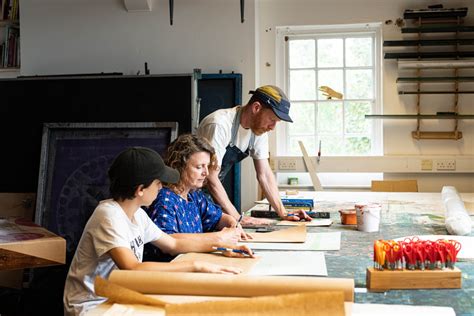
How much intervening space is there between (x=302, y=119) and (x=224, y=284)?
4.46 metres

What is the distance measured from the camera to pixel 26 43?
18.8 ft

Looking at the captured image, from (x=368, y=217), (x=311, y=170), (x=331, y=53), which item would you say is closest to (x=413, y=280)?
(x=368, y=217)

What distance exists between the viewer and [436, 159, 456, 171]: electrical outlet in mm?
5250

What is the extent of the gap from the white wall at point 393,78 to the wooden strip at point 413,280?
3.99 meters

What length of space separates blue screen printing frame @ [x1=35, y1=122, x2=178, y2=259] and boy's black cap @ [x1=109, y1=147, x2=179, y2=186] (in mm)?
2358

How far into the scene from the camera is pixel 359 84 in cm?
556

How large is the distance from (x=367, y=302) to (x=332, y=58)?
14.5 feet

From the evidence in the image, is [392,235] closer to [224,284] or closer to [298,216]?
[298,216]

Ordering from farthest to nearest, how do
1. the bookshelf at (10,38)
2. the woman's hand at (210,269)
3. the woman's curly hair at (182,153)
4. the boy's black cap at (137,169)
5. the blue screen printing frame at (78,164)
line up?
the bookshelf at (10,38)
the blue screen printing frame at (78,164)
the woman's curly hair at (182,153)
the boy's black cap at (137,169)
the woman's hand at (210,269)

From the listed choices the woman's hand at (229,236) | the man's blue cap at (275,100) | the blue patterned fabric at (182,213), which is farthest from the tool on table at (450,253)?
the man's blue cap at (275,100)

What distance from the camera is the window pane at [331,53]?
5566mm

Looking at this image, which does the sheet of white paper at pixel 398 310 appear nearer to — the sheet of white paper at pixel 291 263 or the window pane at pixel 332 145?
the sheet of white paper at pixel 291 263

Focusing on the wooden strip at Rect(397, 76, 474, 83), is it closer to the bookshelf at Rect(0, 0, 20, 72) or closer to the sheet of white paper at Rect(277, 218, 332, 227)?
the sheet of white paper at Rect(277, 218, 332, 227)

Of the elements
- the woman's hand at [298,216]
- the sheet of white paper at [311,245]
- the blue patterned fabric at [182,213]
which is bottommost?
the sheet of white paper at [311,245]
